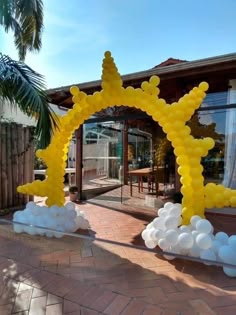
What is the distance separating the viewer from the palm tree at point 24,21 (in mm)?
6922

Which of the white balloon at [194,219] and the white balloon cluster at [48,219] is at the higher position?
the white balloon at [194,219]

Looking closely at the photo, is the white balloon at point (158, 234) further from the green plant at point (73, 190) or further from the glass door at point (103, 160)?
the green plant at point (73, 190)

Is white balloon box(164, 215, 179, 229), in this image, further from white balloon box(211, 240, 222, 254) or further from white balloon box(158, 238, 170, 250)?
white balloon box(211, 240, 222, 254)

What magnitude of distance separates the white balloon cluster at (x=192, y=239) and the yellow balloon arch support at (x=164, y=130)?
28cm

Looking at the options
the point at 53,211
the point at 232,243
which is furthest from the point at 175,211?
the point at 53,211

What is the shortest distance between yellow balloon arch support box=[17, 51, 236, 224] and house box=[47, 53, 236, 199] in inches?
57.2

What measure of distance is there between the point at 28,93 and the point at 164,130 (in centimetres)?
241

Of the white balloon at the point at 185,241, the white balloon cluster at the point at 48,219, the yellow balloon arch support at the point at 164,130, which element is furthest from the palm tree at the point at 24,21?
the white balloon at the point at 185,241

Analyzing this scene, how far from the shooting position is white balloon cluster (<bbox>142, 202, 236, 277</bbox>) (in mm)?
3236

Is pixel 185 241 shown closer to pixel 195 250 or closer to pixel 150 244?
pixel 195 250

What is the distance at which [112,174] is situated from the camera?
795 centimetres

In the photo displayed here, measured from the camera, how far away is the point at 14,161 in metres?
6.59

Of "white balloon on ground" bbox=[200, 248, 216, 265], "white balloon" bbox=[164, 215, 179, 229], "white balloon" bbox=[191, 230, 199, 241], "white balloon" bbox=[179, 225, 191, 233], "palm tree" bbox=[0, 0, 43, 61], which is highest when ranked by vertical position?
"palm tree" bbox=[0, 0, 43, 61]

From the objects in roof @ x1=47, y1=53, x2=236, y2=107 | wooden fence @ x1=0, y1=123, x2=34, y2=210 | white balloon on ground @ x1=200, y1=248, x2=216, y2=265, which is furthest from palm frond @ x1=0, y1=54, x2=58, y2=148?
white balloon on ground @ x1=200, y1=248, x2=216, y2=265
